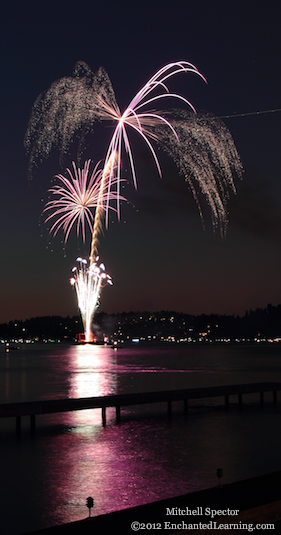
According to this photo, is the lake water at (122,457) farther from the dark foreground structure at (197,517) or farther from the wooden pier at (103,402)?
the dark foreground structure at (197,517)

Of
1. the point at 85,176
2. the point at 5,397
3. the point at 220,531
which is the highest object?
the point at 85,176

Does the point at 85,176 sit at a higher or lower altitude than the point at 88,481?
higher

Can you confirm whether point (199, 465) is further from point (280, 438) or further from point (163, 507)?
point (163, 507)

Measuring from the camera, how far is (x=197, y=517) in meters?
5.71

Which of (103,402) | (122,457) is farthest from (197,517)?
(103,402)

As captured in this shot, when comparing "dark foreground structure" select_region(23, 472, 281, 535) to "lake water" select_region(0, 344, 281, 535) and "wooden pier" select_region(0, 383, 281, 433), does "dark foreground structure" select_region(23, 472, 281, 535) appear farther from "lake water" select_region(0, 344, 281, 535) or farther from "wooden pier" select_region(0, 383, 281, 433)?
"wooden pier" select_region(0, 383, 281, 433)

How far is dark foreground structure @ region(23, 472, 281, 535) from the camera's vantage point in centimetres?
550

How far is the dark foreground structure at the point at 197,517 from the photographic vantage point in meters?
5.50

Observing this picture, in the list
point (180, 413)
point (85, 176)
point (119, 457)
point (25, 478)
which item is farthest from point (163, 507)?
point (85, 176)

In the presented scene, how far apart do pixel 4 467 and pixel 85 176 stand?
98.9 feet

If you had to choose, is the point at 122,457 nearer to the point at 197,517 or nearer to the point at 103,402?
the point at 103,402

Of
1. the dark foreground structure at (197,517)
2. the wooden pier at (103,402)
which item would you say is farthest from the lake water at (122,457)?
the dark foreground structure at (197,517)

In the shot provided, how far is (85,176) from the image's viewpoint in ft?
128

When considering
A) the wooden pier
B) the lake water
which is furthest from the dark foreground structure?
the wooden pier
